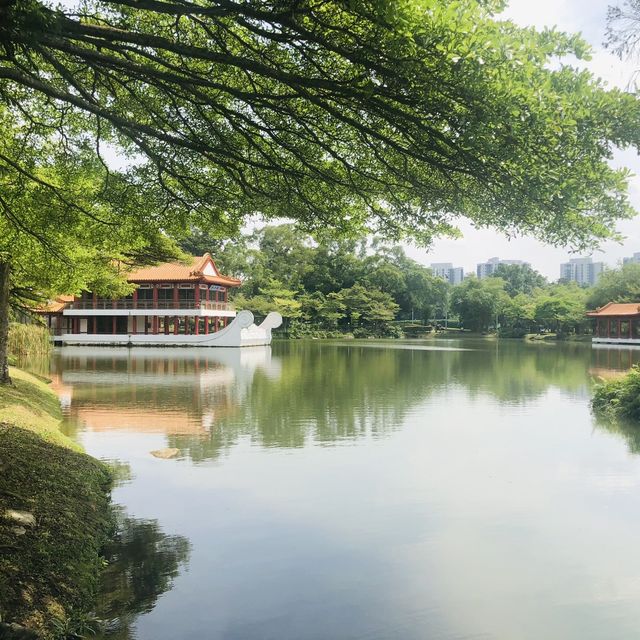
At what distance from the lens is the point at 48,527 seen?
220 inches

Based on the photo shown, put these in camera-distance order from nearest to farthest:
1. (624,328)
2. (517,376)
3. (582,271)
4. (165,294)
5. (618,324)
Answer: (517,376)
(165,294)
(618,324)
(624,328)
(582,271)

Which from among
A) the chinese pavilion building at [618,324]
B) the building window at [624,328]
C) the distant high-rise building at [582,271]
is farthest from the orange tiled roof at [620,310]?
Result: the distant high-rise building at [582,271]

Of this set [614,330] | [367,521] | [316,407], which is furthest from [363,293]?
[367,521]

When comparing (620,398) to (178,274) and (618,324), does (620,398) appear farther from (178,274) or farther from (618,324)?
(618,324)

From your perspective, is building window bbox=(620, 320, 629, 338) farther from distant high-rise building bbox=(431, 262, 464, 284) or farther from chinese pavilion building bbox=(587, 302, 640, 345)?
distant high-rise building bbox=(431, 262, 464, 284)

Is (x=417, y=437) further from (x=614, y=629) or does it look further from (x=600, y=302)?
(x=600, y=302)

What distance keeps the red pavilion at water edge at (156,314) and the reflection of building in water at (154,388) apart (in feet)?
27.4

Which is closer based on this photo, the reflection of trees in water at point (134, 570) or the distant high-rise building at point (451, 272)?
the reflection of trees in water at point (134, 570)

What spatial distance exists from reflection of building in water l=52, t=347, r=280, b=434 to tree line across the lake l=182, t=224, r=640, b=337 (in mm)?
23047

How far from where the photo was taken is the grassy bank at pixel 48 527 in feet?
14.4

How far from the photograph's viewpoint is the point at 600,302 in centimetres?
6016

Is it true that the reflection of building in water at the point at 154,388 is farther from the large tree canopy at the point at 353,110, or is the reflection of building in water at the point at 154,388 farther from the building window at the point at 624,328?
the building window at the point at 624,328

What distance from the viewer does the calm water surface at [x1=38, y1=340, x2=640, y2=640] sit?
5.12m

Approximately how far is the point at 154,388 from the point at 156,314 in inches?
951
